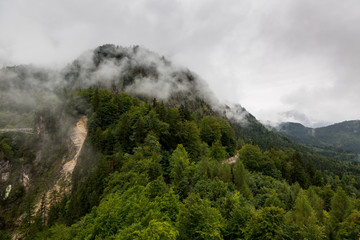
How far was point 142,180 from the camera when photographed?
84.8ft

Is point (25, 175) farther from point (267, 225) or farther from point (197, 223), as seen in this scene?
point (267, 225)

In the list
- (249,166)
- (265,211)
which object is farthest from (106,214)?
(249,166)

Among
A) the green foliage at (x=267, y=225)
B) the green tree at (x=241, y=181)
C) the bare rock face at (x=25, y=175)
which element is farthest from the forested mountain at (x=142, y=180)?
the bare rock face at (x=25, y=175)

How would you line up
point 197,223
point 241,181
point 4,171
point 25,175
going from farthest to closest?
point 4,171, point 25,175, point 241,181, point 197,223

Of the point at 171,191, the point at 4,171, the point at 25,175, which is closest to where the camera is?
the point at 171,191

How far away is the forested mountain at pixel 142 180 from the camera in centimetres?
1595

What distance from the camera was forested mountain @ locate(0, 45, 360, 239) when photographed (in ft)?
52.3

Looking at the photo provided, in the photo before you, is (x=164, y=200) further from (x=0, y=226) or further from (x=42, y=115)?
(x=42, y=115)

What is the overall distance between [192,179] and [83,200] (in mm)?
21621

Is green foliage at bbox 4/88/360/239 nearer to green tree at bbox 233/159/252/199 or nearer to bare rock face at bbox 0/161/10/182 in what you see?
green tree at bbox 233/159/252/199

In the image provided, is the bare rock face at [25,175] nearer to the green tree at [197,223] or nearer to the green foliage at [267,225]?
the green tree at [197,223]

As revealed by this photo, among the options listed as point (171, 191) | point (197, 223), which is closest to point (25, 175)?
point (171, 191)

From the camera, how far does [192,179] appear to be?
29500mm

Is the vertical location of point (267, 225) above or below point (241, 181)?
below
